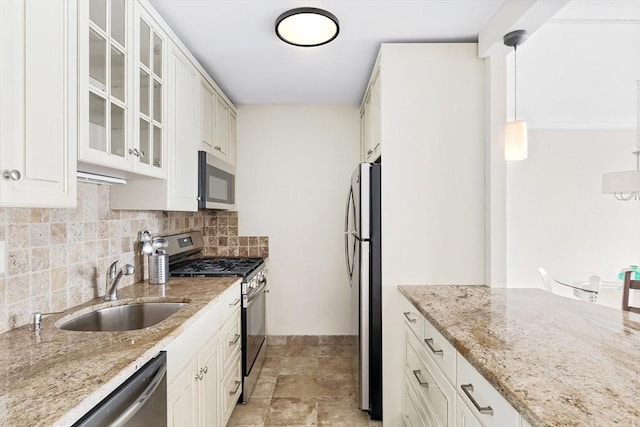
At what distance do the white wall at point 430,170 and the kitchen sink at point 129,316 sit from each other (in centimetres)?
129

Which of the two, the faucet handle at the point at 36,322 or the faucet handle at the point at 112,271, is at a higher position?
the faucet handle at the point at 112,271

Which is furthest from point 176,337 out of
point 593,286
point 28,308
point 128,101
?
point 593,286

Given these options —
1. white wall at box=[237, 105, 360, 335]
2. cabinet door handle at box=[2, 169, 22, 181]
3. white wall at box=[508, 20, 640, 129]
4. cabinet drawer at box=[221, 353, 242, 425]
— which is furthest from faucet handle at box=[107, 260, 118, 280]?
white wall at box=[508, 20, 640, 129]

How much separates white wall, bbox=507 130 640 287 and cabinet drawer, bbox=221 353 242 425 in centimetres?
238

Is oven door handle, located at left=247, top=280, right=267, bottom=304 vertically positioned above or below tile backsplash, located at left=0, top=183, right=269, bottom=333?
below

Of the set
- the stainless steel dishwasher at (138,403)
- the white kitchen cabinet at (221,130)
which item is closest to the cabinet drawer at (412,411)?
the stainless steel dishwasher at (138,403)

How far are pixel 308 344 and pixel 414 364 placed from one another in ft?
5.85

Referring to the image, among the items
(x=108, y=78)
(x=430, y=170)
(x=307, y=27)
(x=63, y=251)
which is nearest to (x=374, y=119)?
(x=430, y=170)

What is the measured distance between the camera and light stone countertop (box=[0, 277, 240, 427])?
78cm

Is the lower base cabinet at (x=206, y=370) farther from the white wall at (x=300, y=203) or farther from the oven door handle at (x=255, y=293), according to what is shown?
the white wall at (x=300, y=203)

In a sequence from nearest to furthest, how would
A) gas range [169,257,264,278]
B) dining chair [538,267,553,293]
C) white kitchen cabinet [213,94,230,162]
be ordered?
gas range [169,257,264,278], dining chair [538,267,553,293], white kitchen cabinet [213,94,230,162]

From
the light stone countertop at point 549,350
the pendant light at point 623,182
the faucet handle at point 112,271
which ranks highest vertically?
the pendant light at point 623,182

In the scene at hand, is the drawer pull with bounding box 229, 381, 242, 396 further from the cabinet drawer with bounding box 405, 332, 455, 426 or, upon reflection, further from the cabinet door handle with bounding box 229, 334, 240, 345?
the cabinet drawer with bounding box 405, 332, 455, 426

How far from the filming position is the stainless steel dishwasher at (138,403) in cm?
89
